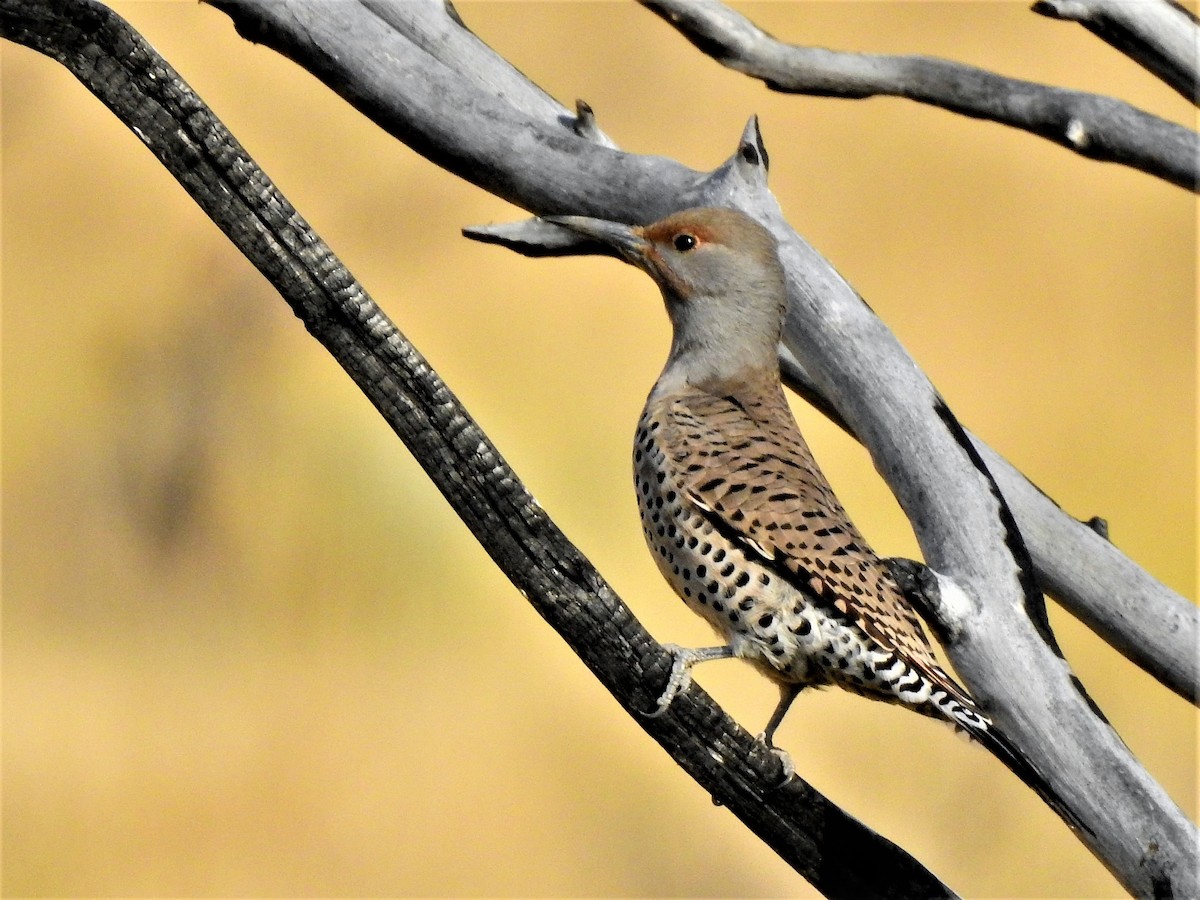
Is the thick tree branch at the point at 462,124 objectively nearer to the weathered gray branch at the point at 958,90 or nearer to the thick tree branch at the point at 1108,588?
the thick tree branch at the point at 1108,588

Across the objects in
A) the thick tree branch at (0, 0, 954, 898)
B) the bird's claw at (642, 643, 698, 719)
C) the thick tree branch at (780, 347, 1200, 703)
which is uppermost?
Result: the thick tree branch at (0, 0, 954, 898)

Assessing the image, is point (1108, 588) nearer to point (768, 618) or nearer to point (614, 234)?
point (768, 618)

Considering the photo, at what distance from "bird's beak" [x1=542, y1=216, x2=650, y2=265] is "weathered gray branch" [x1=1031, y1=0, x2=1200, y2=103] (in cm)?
118

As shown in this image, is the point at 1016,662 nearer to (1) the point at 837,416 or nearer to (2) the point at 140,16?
(1) the point at 837,416

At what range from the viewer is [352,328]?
1.94m

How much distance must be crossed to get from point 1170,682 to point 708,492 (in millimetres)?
1240

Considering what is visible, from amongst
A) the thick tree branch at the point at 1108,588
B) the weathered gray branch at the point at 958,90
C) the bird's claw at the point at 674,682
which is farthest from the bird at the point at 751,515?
the weathered gray branch at the point at 958,90

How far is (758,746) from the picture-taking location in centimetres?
214

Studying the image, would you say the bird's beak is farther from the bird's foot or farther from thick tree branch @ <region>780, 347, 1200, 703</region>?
the bird's foot

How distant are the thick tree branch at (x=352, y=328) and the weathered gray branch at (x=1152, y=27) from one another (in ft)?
6.83

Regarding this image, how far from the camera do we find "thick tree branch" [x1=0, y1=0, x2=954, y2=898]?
6.33 ft

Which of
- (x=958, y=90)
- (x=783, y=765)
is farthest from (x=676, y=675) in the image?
(x=958, y=90)

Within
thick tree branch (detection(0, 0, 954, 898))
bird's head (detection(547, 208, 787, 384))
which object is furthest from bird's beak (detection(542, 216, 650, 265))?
thick tree branch (detection(0, 0, 954, 898))

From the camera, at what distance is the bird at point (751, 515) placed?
2.39m
